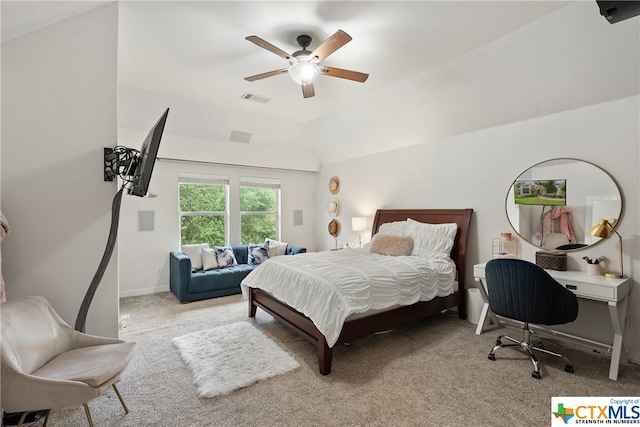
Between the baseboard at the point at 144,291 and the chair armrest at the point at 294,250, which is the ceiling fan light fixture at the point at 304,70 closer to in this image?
the chair armrest at the point at 294,250

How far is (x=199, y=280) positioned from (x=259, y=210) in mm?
2109

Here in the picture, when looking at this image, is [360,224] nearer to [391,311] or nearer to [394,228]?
[394,228]

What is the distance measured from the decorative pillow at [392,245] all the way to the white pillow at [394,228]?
25 centimetres

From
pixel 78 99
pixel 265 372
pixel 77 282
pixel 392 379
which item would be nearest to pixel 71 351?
pixel 77 282

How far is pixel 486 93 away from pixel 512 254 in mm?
1926

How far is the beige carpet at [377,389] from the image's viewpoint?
6.28 feet

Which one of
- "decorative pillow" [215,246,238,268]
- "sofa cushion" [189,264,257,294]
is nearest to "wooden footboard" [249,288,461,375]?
"sofa cushion" [189,264,257,294]

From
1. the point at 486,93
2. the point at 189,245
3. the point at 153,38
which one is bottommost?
the point at 189,245

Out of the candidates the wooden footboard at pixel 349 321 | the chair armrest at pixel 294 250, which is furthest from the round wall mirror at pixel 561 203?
the chair armrest at pixel 294 250

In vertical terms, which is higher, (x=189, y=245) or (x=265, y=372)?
(x=189, y=245)

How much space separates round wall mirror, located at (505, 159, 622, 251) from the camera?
2.81m

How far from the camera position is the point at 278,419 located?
191 cm

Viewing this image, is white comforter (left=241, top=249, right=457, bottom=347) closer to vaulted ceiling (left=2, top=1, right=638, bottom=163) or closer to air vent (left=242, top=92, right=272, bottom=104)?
vaulted ceiling (left=2, top=1, right=638, bottom=163)

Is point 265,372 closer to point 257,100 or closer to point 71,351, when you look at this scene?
point 71,351
